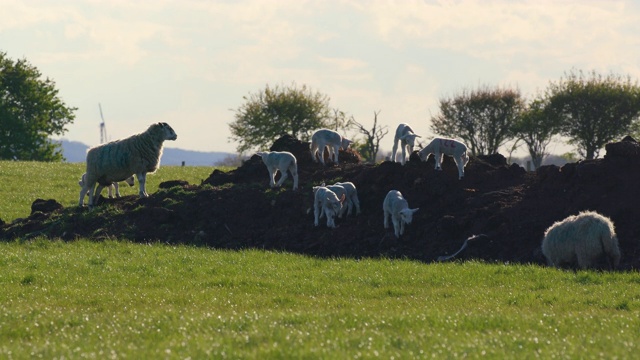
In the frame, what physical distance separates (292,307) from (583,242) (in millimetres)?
7380

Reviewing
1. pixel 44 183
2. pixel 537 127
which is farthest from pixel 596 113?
pixel 44 183

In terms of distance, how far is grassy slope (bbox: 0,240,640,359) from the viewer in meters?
10.9

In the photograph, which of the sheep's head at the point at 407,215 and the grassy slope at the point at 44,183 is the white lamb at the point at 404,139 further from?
the grassy slope at the point at 44,183

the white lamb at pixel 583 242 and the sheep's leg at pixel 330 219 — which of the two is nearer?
the white lamb at pixel 583 242

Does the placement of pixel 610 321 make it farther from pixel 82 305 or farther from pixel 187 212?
pixel 187 212

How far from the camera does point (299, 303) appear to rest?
15.7 metres

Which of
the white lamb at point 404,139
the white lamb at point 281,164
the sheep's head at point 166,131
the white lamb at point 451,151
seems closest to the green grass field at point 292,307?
the white lamb at point 281,164

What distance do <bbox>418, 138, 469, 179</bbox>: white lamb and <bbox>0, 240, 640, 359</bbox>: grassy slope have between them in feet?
19.6

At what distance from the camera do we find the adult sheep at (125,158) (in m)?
29.4

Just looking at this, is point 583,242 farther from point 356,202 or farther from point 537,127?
point 537,127

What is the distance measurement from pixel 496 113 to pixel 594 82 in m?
7.74

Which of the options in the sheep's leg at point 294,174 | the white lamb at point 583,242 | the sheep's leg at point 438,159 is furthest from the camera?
the sheep's leg at point 294,174

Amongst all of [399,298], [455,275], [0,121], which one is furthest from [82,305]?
[0,121]

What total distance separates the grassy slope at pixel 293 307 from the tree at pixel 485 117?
2036 inches
